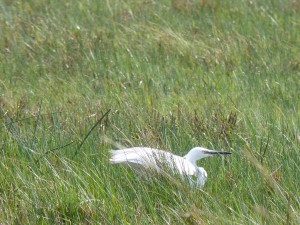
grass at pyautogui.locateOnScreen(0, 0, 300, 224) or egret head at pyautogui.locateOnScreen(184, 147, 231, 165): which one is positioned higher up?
egret head at pyautogui.locateOnScreen(184, 147, 231, 165)

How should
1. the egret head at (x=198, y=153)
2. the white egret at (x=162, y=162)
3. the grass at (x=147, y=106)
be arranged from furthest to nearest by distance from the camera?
1. the egret head at (x=198, y=153)
2. the white egret at (x=162, y=162)
3. the grass at (x=147, y=106)

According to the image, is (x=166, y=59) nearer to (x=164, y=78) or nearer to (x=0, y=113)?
(x=164, y=78)

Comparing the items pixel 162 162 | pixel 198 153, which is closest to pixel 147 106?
pixel 198 153

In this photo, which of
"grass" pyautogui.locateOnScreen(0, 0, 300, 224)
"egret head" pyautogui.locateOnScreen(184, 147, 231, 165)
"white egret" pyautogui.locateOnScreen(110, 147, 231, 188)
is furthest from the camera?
"egret head" pyautogui.locateOnScreen(184, 147, 231, 165)

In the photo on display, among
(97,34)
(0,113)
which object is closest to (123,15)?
(97,34)

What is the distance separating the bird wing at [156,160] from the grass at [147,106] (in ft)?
0.24

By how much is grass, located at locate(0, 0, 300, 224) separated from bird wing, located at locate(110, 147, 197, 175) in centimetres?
7

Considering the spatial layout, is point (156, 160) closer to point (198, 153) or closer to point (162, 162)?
point (162, 162)

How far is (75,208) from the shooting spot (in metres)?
4.05

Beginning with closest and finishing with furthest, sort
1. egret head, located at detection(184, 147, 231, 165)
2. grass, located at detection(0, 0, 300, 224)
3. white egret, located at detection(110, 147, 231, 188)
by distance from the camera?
grass, located at detection(0, 0, 300, 224) < white egret, located at detection(110, 147, 231, 188) < egret head, located at detection(184, 147, 231, 165)

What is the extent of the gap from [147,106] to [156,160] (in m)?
1.77

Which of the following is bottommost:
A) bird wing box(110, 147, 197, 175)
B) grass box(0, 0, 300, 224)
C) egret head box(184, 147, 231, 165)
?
grass box(0, 0, 300, 224)

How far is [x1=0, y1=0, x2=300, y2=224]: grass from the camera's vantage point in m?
4.09

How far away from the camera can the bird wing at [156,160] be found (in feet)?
14.0
